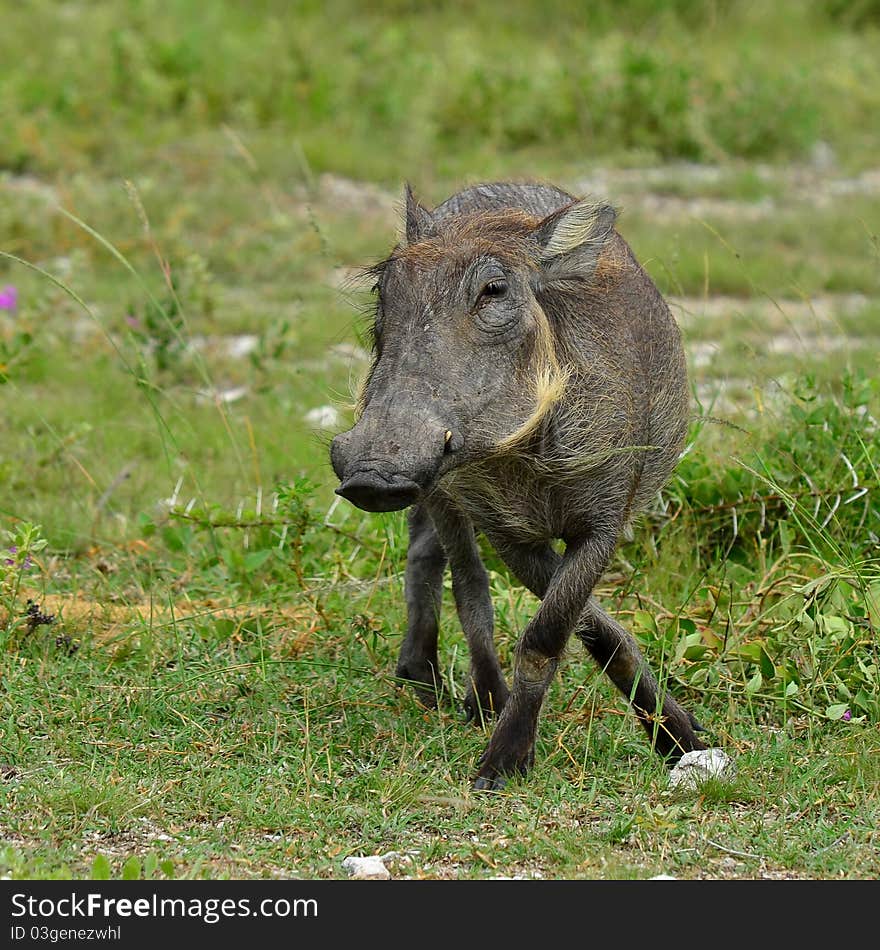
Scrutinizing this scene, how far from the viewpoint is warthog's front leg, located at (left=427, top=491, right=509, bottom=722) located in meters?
4.16

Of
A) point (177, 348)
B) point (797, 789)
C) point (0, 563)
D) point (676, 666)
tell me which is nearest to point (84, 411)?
point (177, 348)

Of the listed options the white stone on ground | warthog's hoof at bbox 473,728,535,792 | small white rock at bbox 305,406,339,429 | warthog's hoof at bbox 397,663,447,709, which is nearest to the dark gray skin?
warthog's hoof at bbox 473,728,535,792

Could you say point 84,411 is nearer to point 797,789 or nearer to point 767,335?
point 767,335

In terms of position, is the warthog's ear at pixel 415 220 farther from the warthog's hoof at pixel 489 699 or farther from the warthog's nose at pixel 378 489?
the warthog's hoof at pixel 489 699

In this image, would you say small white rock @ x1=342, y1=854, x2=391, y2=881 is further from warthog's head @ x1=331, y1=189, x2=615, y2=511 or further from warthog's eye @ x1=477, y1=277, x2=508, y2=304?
warthog's eye @ x1=477, y1=277, x2=508, y2=304

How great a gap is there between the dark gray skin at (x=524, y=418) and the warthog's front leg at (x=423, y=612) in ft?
0.67

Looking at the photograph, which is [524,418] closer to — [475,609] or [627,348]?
[627,348]

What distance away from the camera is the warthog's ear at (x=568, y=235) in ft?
12.4

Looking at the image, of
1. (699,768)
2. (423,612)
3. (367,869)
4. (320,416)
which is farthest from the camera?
(320,416)

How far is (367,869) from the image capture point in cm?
338

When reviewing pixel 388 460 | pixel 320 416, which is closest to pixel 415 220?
pixel 388 460

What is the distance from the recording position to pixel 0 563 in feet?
14.9

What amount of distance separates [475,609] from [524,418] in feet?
2.67

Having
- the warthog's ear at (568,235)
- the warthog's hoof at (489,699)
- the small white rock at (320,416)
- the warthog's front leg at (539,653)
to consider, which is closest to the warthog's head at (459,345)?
the warthog's ear at (568,235)
